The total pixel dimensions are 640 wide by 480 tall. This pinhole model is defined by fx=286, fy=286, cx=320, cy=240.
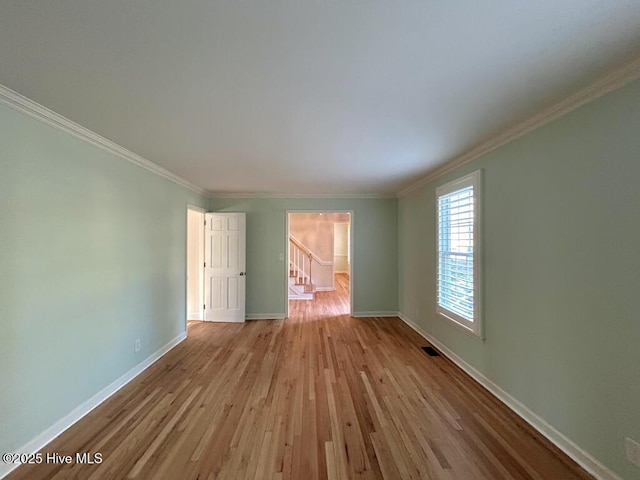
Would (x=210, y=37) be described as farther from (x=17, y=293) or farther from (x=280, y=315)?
(x=280, y=315)

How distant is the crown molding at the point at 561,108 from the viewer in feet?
5.10

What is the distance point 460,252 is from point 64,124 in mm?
3850

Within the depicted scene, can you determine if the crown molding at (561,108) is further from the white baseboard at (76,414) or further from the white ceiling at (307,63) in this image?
the white baseboard at (76,414)

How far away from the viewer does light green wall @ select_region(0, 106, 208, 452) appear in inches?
71.1

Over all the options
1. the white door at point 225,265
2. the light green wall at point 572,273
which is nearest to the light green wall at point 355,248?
the white door at point 225,265

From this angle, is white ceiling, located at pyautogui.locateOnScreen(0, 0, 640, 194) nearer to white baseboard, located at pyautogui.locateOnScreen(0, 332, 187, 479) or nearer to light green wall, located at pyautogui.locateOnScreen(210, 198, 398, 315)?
white baseboard, located at pyautogui.locateOnScreen(0, 332, 187, 479)

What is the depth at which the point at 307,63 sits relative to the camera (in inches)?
58.3

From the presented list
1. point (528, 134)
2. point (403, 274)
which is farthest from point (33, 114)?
point (403, 274)

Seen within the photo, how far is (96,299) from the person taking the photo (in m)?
2.53

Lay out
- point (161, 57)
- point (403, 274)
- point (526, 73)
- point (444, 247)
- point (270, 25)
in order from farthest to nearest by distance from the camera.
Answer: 1. point (403, 274)
2. point (444, 247)
3. point (526, 73)
4. point (161, 57)
5. point (270, 25)

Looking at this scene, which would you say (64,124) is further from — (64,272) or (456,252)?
(456,252)

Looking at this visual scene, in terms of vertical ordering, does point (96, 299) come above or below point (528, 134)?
below

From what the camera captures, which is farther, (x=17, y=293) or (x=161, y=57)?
(x=17, y=293)

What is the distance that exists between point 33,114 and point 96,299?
150cm
